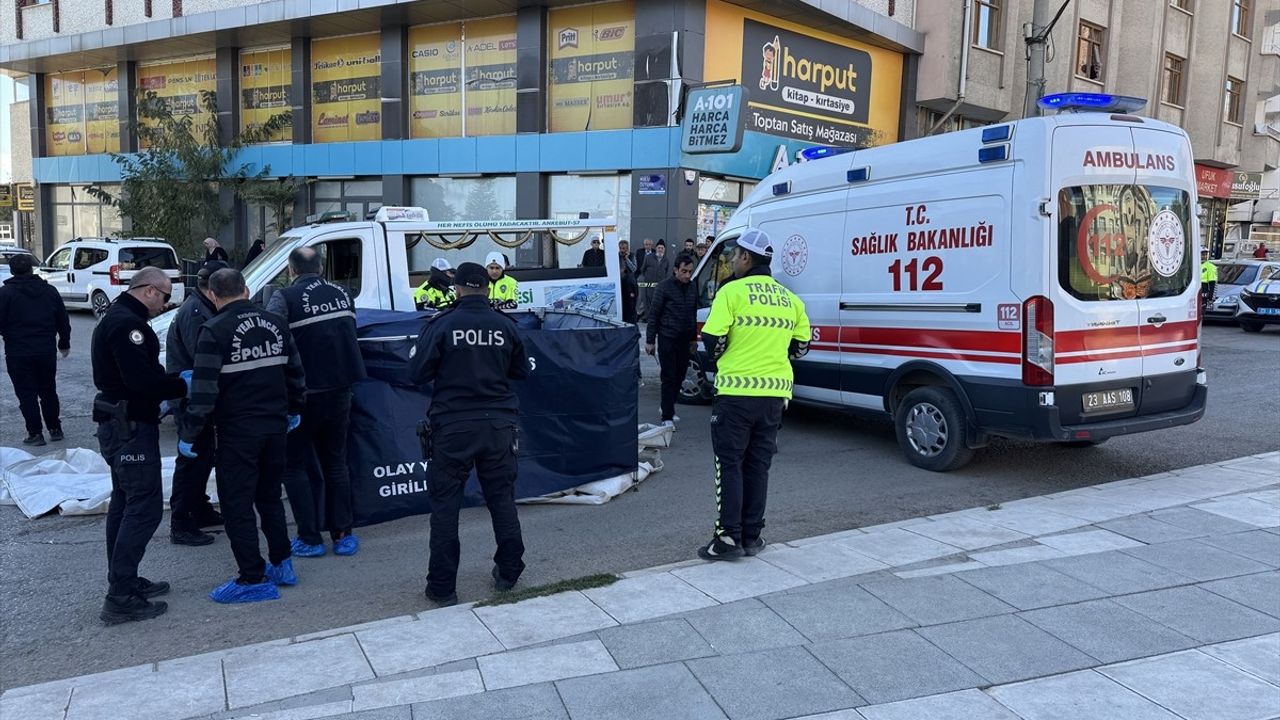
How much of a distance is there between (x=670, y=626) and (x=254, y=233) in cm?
2484

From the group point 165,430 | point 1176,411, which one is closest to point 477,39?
point 165,430

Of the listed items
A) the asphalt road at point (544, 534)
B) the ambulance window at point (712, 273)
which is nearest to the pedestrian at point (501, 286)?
the ambulance window at point (712, 273)

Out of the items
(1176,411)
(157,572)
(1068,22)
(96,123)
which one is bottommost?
(157,572)

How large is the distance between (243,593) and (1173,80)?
35482 millimetres

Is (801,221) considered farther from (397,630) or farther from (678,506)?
(397,630)

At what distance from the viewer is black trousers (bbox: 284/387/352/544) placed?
18.1 feet

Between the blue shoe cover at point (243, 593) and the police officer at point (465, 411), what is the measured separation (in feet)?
2.85

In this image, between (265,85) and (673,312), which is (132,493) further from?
(265,85)

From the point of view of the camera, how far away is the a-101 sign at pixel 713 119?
17500mm

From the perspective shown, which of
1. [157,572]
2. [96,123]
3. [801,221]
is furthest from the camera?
[96,123]

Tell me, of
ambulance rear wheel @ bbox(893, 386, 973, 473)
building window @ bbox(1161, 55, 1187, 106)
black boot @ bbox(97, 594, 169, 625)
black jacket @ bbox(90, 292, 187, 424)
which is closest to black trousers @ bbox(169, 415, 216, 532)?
black jacket @ bbox(90, 292, 187, 424)

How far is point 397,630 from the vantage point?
4.50 metres

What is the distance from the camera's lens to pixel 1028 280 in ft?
22.3

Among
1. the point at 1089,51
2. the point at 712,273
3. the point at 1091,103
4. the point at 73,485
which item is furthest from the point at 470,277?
the point at 1089,51
